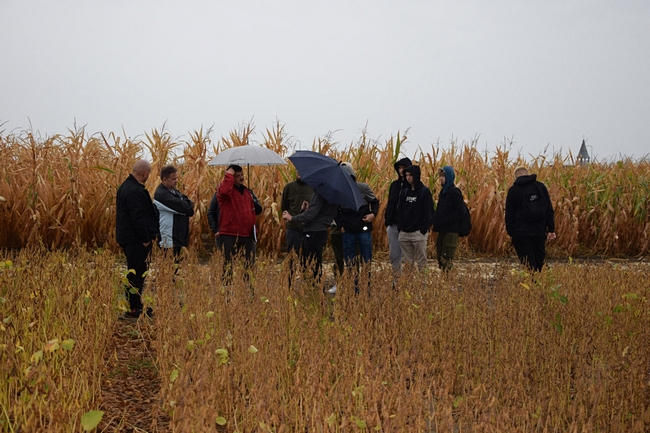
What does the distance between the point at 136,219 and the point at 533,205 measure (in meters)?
4.79

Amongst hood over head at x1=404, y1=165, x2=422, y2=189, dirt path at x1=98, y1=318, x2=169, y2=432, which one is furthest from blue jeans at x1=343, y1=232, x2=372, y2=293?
dirt path at x1=98, y1=318, x2=169, y2=432

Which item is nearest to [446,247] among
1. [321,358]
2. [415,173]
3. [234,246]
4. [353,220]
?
[415,173]

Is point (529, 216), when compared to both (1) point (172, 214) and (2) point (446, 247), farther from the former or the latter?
(1) point (172, 214)

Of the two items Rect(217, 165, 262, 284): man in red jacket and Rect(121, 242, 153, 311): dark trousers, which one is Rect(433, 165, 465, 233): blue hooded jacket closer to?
Rect(217, 165, 262, 284): man in red jacket

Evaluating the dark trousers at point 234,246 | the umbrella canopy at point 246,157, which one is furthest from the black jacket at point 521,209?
the dark trousers at point 234,246

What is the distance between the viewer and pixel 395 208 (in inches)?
322

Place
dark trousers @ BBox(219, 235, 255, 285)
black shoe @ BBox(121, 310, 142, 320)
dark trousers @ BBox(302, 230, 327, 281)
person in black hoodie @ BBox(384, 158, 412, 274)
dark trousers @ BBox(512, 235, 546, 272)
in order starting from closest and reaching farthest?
black shoe @ BBox(121, 310, 142, 320) → dark trousers @ BBox(302, 230, 327, 281) → dark trousers @ BBox(219, 235, 255, 285) → person in black hoodie @ BBox(384, 158, 412, 274) → dark trousers @ BBox(512, 235, 546, 272)

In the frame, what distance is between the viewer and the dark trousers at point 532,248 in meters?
8.55

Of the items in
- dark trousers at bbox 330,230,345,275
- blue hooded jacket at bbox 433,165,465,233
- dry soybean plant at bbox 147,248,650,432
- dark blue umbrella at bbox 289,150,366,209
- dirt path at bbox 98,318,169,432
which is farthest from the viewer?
blue hooded jacket at bbox 433,165,465,233

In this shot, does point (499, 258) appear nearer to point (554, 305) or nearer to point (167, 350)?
point (554, 305)

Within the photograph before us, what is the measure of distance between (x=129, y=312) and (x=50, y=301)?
1373mm

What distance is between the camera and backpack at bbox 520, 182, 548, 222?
27.5ft

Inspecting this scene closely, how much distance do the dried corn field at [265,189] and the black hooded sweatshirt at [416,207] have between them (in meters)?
3.13

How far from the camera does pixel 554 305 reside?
643 centimetres
